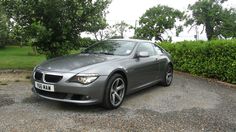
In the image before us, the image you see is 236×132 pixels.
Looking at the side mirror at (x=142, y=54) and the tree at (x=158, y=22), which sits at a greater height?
the tree at (x=158, y=22)

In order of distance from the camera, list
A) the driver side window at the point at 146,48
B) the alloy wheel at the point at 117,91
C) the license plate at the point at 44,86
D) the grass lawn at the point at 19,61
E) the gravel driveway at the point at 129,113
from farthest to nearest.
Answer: the grass lawn at the point at 19,61 < the driver side window at the point at 146,48 < the alloy wheel at the point at 117,91 < the license plate at the point at 44,86 < the gravel driveway at the point at 129,113

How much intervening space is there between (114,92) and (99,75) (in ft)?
1.91

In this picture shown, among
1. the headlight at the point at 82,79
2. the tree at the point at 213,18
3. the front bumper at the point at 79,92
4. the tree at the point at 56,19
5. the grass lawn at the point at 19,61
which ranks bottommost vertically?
the grass lawn at the point at 19,61

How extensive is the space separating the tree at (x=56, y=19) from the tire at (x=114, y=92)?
3560mm

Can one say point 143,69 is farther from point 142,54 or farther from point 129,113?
point 129,113

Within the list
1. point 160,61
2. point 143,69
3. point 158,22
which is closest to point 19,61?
point 160,61

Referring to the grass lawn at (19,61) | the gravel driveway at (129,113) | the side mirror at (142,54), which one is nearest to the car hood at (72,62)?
the side mirror at (142,54)

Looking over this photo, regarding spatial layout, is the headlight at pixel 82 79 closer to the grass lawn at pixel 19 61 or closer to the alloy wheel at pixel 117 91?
the alloy wheel at pixel 117 91

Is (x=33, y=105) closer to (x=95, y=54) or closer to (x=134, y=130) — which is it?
(x=95, y=54)

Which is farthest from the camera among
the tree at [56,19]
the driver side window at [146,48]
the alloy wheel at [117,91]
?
the tree at [56,19]

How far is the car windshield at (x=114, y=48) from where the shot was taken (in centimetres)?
661

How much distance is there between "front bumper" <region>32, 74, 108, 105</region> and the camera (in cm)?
512

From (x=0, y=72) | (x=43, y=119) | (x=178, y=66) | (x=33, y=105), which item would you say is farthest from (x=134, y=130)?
(x=178, y=66)

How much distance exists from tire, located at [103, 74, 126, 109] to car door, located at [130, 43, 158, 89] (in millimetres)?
421
